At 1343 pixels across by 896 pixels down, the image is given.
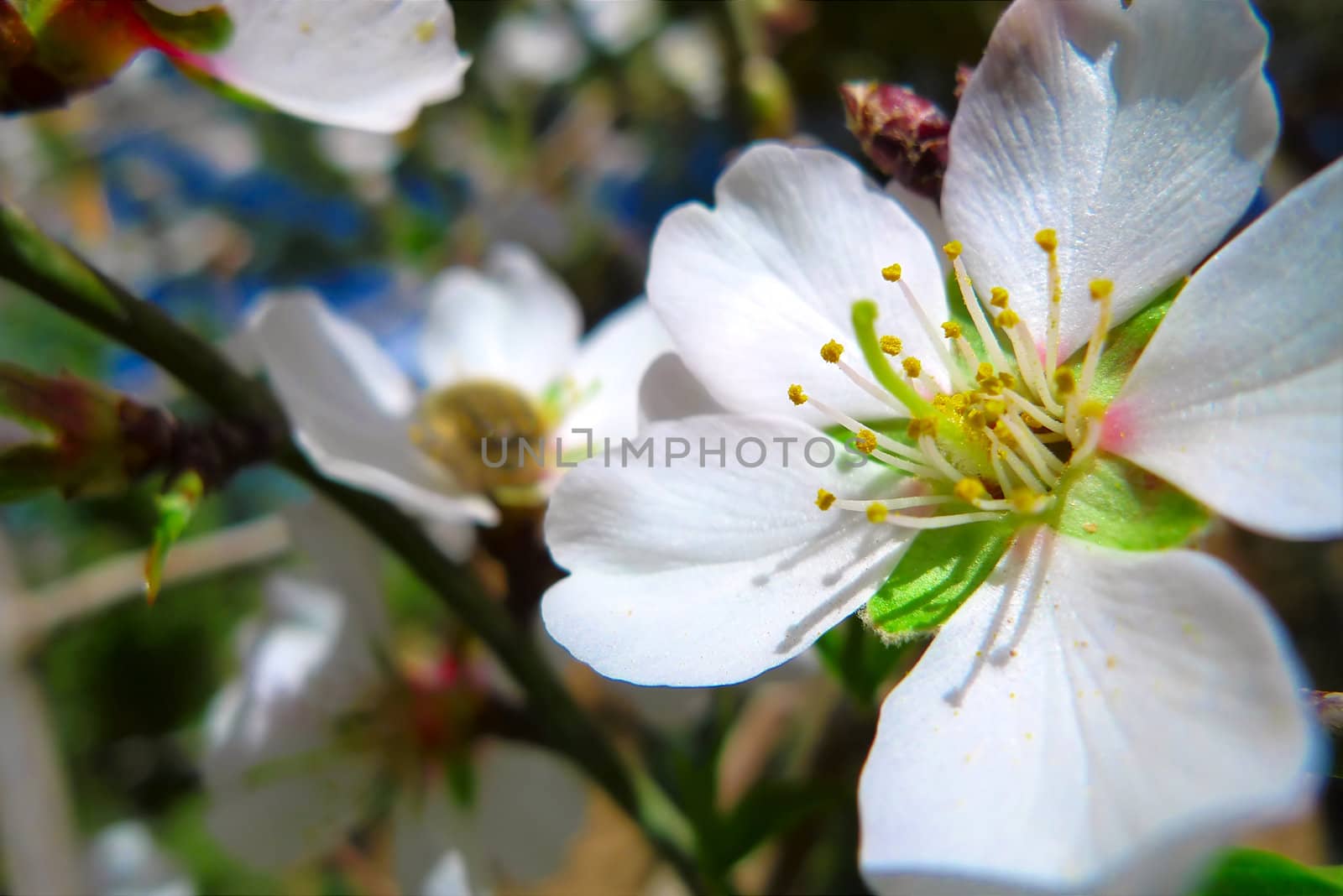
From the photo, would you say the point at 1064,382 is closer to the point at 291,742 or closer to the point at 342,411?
→ the point at 342,411

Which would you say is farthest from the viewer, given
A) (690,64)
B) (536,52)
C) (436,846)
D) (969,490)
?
(536,52)

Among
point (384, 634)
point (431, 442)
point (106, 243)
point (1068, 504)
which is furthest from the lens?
point (106, 243)

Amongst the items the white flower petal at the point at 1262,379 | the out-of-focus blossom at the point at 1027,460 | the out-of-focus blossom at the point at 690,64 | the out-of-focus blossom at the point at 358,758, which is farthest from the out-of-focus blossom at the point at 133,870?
the out-of-focus blossom at the point at 690,64

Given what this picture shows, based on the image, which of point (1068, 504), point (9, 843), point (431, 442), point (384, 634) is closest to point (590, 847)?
point (9, 843)

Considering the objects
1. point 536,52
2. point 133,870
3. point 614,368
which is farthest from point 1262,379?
point 536,52

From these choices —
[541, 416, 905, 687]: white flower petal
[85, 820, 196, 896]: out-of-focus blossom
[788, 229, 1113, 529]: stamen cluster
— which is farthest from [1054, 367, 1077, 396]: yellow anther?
[85, 820, 196, 896]: out-of-focus blossom

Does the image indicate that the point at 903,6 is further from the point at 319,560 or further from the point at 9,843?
the point at 9,843
